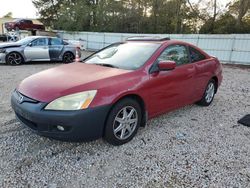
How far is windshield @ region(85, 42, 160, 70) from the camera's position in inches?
133

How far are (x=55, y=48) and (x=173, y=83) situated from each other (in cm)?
825

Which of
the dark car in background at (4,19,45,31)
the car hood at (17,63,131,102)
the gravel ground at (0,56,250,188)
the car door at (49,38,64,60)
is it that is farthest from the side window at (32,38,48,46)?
the dark car in background at (4,19,45,31)

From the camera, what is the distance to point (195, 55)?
4367 millimetres

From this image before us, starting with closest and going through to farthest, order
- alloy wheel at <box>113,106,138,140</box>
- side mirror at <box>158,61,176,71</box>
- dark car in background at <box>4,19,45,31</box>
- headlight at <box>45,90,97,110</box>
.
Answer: headlight at <box>45,90,97,110</box> < alloy wheel at <box>113,106,138,140</box> < side mirror at <box>158,61,176,71</box> < dark car in background at <box>4,19,45,31</box>

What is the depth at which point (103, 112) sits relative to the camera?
2666 mm

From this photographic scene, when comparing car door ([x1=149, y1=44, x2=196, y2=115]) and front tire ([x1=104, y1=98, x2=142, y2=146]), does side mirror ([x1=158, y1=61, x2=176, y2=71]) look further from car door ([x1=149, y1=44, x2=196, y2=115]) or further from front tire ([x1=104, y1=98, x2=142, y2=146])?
front tire ([x1=104, y1=98, x2=142, y2=146])

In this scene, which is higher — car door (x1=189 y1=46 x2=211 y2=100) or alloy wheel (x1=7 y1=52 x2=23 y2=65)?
car door (x1=189 y1=46 x2=211 y2=100)

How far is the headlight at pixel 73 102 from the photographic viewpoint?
8.26ft

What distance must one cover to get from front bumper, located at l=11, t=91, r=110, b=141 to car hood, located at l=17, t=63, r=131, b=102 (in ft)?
0.42

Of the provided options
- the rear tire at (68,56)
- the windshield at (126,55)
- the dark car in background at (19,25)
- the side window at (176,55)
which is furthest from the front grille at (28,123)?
the dark car in background at (19,25)

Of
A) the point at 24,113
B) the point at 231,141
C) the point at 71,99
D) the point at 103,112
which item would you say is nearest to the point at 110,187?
the point at 103,112

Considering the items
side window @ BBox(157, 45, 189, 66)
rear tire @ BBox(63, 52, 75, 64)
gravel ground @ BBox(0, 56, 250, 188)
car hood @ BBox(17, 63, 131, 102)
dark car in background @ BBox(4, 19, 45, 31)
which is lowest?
gravel ground @ BBox(0, 56, 250, 188)

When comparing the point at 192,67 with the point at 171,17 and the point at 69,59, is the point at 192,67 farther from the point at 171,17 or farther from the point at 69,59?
the point at 171,17

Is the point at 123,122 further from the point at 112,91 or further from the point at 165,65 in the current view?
the point at 165,65
